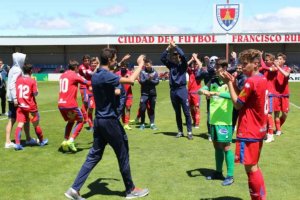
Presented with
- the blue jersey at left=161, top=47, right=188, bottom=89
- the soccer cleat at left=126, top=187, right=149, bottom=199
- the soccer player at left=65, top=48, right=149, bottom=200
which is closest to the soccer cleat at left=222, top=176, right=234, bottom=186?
the soccer cleat at left=126, top=187, right=149, bottom=199

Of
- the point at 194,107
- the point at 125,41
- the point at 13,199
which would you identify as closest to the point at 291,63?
the point at 125,41

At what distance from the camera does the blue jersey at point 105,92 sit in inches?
216

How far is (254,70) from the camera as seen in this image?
4.95 meters

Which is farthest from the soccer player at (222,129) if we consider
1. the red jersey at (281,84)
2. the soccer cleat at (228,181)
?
the red jersey at (281,84)

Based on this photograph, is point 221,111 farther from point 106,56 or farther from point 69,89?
point 69,89

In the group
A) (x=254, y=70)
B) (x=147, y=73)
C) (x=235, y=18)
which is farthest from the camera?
(x=235, y=18)

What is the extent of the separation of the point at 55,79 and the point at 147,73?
127ft

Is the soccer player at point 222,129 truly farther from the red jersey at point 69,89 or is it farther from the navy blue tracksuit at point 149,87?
the navy blue tracksuit at point 149,87

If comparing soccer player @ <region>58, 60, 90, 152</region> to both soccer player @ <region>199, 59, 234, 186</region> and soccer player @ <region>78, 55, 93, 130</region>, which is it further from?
soccer player @ <region>199, 59, 234, 186</region>

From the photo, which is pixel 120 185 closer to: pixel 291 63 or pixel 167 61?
pixel 167 61

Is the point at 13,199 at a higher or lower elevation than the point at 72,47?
lower

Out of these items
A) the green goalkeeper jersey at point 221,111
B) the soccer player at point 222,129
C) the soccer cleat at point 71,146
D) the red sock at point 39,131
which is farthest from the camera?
the red sock at point 39,131

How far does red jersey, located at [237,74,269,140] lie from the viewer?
486 centimetres

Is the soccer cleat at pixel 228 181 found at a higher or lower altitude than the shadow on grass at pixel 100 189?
higher
